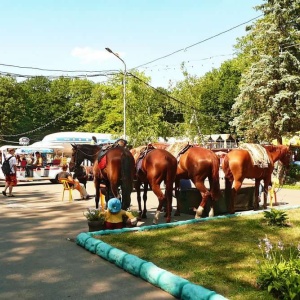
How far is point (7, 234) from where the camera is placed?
908 centimetres

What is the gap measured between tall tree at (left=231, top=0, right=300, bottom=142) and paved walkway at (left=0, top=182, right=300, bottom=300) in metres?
14.5

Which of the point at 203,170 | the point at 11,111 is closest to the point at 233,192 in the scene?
the point at 203,170

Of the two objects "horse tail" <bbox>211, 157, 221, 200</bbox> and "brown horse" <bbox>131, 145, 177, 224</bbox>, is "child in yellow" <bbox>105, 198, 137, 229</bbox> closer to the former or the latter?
"brown horse" <bbox>131, 145, 177, 224</bbox>

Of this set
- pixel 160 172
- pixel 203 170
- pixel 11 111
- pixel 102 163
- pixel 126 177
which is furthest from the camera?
pixel 11 111

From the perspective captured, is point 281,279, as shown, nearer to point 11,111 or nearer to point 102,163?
point 102,163

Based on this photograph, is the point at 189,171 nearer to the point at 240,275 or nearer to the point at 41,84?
the point at 240,275

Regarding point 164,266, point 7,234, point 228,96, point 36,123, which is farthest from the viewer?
point 36,123

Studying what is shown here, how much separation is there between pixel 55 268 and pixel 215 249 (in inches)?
111

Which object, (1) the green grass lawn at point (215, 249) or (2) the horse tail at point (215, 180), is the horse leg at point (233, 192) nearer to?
(2) the horse tail at point (215, 180)

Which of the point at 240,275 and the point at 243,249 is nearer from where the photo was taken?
the point at 240,275

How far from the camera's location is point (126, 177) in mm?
9555

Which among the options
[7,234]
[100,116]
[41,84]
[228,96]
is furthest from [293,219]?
[41,84]

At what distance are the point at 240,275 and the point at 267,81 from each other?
20.2 metres

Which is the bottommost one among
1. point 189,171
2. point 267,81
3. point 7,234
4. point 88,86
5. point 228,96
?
point 7,234
